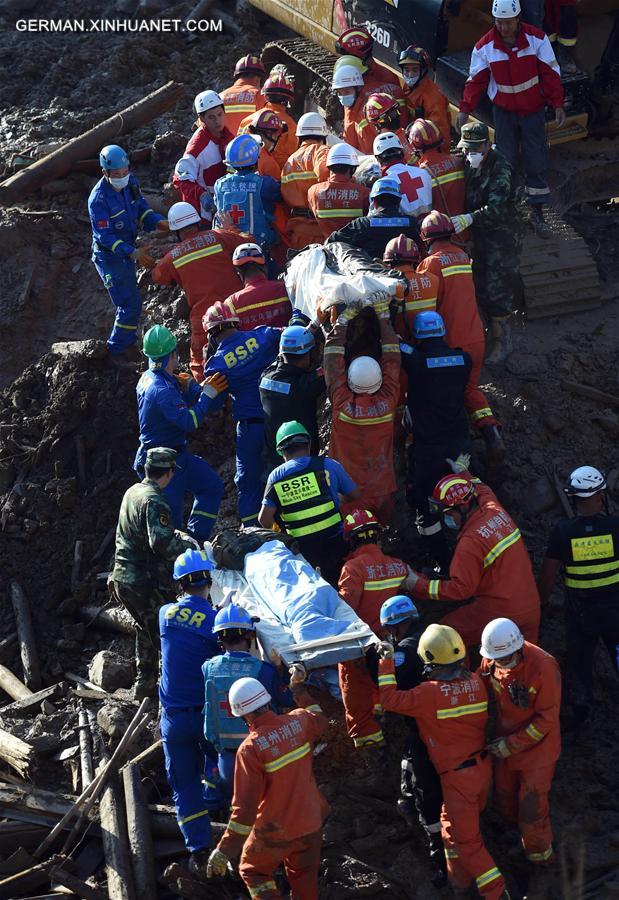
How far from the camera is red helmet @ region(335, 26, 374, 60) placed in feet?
42.4

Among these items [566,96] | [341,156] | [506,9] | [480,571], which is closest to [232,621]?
[480,571]

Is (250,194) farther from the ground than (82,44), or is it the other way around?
(250,194)

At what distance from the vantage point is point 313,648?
8250mm

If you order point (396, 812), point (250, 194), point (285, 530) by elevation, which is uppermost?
point (250, 194)

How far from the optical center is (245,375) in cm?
1066

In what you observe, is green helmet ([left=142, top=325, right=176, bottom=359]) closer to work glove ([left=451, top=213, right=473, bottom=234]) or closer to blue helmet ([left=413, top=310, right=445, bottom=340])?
blue helmet ([left=413, top=310, right=445, bottom=340])

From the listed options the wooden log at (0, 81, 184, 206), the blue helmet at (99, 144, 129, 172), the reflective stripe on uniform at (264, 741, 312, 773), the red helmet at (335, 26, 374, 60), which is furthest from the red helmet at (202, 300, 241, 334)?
the wooden log at (0, 81, 184, 206)

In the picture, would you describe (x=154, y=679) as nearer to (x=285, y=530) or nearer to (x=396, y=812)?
(x=285, y=530)

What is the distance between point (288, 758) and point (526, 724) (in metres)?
1.60

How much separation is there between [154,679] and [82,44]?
12.4 m

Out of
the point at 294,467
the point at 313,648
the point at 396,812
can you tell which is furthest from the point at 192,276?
the point at 396,812

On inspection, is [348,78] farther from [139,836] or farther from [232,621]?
[139,836]

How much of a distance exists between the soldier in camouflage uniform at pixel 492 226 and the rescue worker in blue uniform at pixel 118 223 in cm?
293

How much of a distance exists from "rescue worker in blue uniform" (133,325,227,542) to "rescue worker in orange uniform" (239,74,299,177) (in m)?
2.98
